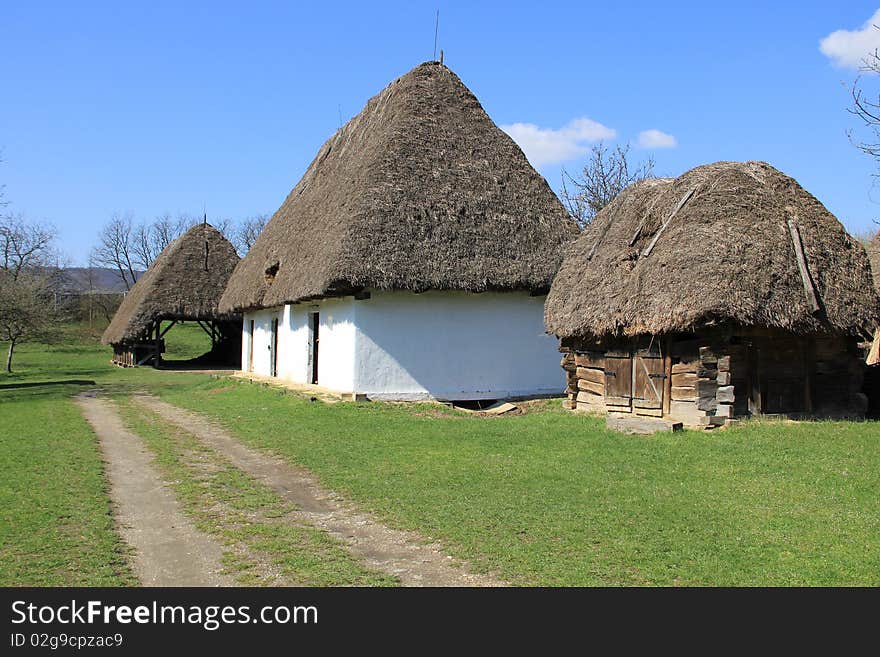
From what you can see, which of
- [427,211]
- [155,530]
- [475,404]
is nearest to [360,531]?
[155,530]

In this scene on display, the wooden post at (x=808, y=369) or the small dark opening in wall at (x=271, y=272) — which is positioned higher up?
the small dark opening in wall at (x=271, y=272)

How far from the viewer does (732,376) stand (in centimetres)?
1302

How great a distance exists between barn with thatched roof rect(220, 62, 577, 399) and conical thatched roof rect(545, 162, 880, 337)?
3.23m

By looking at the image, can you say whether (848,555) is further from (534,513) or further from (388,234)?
(388,234)

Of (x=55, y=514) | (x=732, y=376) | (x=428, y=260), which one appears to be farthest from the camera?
(x=428, y=260)

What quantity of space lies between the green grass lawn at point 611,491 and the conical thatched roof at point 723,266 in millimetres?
1888

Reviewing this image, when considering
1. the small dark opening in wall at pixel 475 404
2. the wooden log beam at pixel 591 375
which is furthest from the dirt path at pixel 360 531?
the small dark opening in wall at pixel 475 404

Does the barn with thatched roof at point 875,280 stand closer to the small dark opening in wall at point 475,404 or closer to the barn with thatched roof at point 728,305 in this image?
the barn with thatched roof at point 728,305

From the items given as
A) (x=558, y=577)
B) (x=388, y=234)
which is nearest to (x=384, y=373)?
(x=388, y=234)

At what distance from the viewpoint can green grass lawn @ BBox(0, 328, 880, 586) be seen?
6.23 meters

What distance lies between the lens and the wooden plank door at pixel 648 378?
1401 centimetres

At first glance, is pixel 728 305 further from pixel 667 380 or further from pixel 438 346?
pixel 438 346

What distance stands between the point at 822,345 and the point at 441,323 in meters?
8.18

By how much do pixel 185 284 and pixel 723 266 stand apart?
27.0 metres
